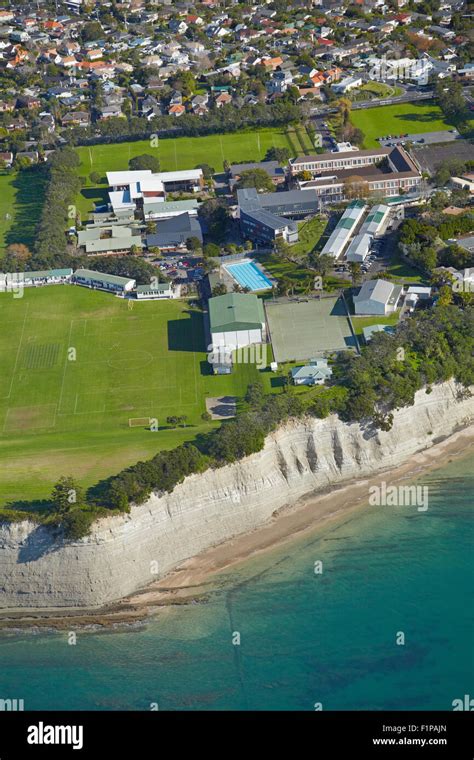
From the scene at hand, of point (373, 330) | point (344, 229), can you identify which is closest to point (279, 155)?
point (344, 229)

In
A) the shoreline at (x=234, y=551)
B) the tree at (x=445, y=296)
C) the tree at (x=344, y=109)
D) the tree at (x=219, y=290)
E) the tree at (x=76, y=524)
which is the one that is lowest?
the shoreline at (x=234, y=551)

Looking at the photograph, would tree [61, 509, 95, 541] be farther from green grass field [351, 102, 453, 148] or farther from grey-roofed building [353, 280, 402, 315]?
green grass field [351, 102, 453, 148]

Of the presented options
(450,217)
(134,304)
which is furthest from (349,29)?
(134,304)

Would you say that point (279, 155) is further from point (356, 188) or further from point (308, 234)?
point (308, 234)

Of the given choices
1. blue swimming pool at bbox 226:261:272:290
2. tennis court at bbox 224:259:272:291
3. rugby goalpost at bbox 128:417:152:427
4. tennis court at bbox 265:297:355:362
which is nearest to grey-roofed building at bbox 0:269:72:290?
tennis court at bbox 224:259:272:291

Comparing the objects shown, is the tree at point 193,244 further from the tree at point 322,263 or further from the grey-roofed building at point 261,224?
the tree at point 322,263

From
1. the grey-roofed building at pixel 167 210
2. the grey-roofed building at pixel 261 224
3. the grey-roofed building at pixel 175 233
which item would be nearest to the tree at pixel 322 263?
the grey-roofed building at pixel 261 224

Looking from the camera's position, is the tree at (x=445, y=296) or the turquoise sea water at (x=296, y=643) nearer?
the turquoise sea water at (x=296, y=643)
